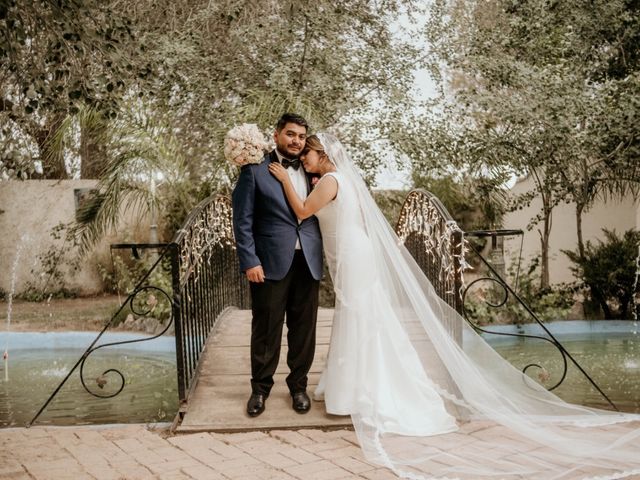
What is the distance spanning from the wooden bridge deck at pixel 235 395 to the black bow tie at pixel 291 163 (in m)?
1.39

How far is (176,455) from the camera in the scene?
3621 millimetres

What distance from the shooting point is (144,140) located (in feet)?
28.6

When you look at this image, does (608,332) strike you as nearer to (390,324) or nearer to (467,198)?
Result: (467,198)

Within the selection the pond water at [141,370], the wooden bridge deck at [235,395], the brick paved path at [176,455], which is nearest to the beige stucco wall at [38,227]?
the pond water at [141,370]

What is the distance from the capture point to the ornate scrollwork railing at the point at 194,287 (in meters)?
4.20

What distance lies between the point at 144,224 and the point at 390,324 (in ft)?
27.3

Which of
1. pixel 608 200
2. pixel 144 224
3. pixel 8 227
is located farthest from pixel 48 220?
pixel 608 200

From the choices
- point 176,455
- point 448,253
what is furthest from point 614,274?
point 176,455

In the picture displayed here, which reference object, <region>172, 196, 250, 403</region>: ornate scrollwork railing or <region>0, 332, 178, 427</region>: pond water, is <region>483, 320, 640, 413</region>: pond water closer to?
<region>172, 196, 250, 403</region>: ornate scrollwork railing

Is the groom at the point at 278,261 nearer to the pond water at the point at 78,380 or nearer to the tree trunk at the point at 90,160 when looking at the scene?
the pond water at the point at 78,380

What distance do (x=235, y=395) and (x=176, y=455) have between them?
83cm

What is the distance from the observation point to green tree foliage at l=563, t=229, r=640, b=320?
→ 8.89m

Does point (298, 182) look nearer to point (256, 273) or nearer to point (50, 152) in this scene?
point (256, 273)

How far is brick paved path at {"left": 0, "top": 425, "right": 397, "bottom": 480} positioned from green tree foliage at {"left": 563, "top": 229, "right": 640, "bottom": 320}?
241 inches
